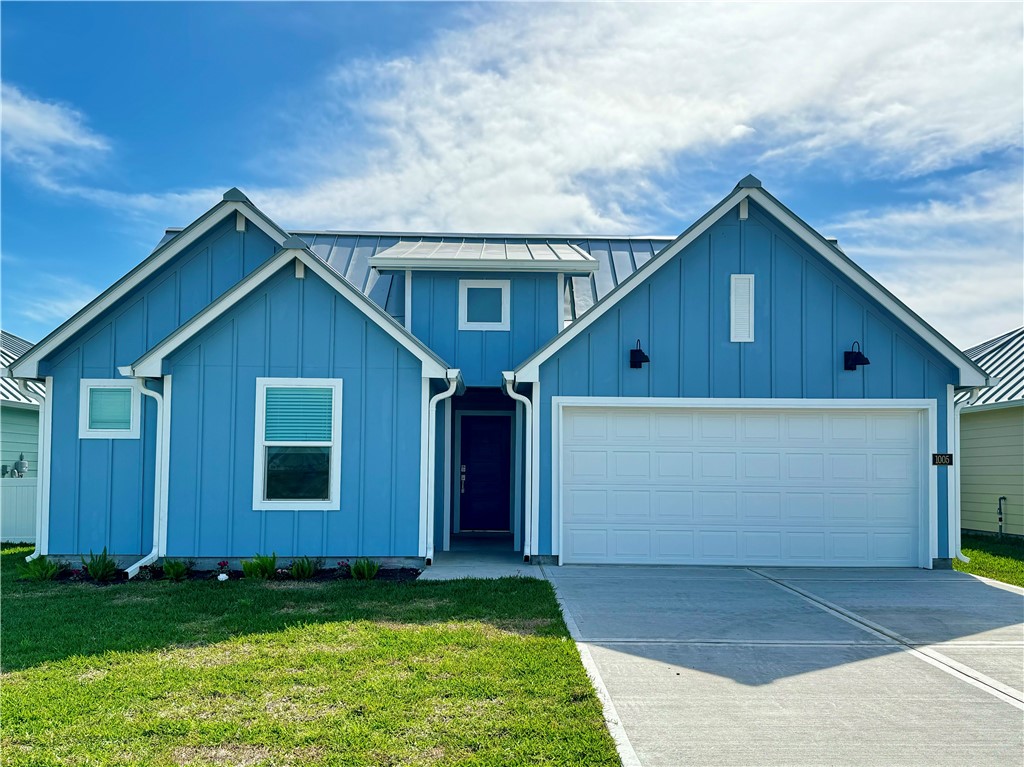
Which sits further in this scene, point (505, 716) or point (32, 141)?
point (32, 141)

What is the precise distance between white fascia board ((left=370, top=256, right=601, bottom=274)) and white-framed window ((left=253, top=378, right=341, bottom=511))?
2.92m

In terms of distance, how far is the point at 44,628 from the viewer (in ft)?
23.6

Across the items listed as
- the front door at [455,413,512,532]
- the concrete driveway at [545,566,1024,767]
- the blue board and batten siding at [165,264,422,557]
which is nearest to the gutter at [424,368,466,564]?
the blue board and batten siding at [165,264,422,557]

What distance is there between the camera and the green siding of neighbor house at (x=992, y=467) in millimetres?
15039

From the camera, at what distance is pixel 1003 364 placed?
17.2m

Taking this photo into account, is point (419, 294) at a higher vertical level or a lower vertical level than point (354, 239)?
lower

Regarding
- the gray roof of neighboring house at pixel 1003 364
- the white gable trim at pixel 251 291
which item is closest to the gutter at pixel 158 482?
the white gable trim at pixel 251 291

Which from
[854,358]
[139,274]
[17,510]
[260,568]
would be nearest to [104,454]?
[139,274]

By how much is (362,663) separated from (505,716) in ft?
4.90

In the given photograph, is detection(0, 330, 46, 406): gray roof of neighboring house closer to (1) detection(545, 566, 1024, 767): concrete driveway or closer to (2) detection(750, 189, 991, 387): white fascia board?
(1) detection(545, 566, 1024, 767): concrete driveway

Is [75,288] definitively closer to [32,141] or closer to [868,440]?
[32,141]

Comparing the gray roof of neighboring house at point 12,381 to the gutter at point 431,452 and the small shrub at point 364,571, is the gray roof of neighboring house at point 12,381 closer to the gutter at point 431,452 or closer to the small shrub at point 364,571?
the small shrub at point 364,571

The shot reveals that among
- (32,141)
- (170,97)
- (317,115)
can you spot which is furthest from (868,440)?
(32,141)

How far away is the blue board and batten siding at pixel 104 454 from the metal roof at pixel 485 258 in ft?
11.3
